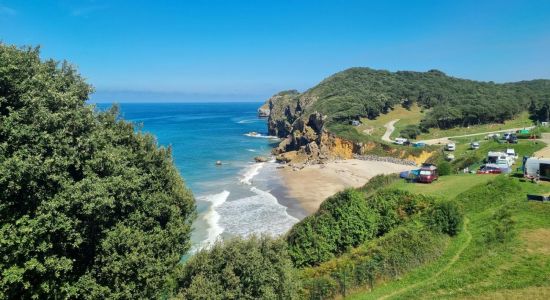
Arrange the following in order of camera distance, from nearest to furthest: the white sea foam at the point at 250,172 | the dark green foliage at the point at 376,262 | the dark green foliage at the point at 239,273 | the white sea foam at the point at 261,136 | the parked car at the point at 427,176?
the dark green foliage at the point at 239,273 < the dark green foliage at the point at 376,262 < the parked car at the point at 427,176 < the white sea foam at the point at 250,172 < the white sea foam at the point at 261,136

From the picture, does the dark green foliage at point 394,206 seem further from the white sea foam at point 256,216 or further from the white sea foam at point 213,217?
the white sea foam at point 256,216

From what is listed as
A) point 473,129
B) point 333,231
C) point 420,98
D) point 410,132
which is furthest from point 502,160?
point 420,98

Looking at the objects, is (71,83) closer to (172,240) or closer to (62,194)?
(62,194)

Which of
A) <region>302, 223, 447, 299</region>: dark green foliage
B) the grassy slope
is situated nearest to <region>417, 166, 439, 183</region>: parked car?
the grassy slope

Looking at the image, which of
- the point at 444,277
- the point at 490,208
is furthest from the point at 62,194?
the point at 490,208

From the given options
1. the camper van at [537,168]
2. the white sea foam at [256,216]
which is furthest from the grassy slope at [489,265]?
the white sea foam at [256,216]

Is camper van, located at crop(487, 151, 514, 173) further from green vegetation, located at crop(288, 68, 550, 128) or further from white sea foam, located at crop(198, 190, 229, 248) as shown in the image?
green vegetation, located at crop(288, 68, 550, 128)
